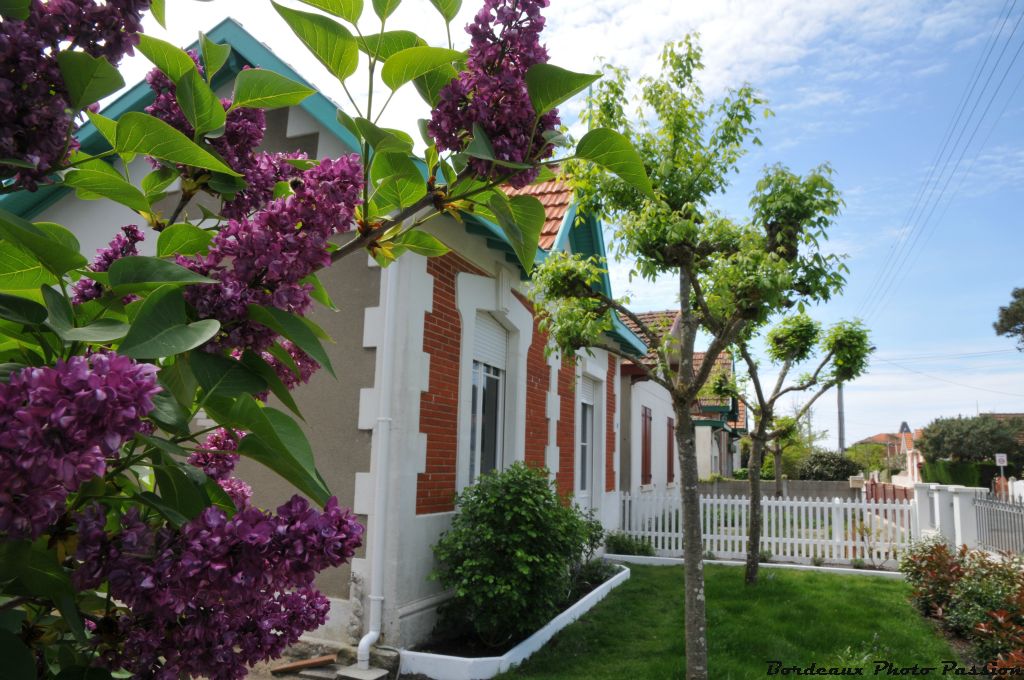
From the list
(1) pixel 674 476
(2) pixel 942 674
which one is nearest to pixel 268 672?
(2) pixel 942 674

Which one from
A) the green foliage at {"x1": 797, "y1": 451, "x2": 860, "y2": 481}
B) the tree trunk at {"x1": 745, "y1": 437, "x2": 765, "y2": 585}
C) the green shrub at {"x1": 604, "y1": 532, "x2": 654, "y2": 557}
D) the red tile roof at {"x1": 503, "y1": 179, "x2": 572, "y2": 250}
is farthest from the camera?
the green foliage at {"x1": 797, "y1": 451, "x2": 860, "y2": 481}

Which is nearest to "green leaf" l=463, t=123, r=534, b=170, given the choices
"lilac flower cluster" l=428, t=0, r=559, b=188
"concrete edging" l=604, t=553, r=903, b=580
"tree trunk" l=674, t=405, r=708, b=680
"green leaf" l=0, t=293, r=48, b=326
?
"lilac flower cluster" l=428, t=0, r=559, b=188

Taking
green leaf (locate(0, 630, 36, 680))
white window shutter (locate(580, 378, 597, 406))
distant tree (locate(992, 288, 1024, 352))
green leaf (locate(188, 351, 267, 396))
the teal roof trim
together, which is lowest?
green leaf (locate(0, 630, 36, 680))

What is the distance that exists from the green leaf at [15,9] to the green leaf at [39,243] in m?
0.26

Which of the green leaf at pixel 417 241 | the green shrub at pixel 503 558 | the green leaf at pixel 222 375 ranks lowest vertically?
the green shrub at pixel 503 558

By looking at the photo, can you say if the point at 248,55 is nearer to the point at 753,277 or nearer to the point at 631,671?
the point at 753,277

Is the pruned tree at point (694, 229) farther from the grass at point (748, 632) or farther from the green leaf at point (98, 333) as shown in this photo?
the green leaf at point (98, 333)

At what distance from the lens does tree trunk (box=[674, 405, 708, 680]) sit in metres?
5.66

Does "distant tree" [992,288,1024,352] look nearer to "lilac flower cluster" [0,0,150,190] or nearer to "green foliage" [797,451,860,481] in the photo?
"green foliage" [797,451,860,481]

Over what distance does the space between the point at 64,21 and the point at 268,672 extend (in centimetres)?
575

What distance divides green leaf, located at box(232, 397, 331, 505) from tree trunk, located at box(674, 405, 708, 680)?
519 cm

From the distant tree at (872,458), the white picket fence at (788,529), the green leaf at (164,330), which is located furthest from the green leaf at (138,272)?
the distant tree at (872,458)

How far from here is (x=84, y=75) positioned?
0.99 m

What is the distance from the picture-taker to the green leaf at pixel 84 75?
976 mm
